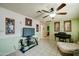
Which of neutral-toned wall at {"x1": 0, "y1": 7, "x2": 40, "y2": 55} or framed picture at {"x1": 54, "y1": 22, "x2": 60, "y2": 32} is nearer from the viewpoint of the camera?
neutral-toned wall at {"x1": 0, "y1": 7, "x2": 40, "y2": 55}

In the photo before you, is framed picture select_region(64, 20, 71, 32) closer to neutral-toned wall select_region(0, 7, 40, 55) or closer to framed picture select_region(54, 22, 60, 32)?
framed picture select_region(54, 22, 60, 32)

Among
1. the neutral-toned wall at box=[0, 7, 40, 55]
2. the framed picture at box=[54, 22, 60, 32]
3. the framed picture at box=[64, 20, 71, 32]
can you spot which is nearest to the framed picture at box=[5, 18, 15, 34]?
the neutral-toned wall at box=[0, 7, 40, 55]

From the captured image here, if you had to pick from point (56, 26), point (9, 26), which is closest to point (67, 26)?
point (56, 26)

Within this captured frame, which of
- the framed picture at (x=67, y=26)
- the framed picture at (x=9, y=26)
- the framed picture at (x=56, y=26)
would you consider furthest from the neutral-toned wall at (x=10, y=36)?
the framed picture at (x=67, y=26)

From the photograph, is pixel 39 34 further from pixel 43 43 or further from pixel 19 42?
pixel 19 42

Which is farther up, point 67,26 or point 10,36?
point 67,26

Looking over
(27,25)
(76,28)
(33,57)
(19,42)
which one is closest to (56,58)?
(33,57)

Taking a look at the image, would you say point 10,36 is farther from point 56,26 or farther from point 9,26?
point 56,26

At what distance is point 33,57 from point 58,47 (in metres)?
0.84

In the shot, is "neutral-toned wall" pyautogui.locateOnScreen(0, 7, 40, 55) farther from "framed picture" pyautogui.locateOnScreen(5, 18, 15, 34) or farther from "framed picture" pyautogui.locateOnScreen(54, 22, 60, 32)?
"framed picture" pyautogui.locateOnScreen(54, 22, 60, 32)

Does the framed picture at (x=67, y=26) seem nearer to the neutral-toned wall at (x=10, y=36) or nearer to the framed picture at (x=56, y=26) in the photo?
the framed picture at (x=56, y=26)

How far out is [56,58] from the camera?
1.87 m

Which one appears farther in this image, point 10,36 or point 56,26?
point 56,26

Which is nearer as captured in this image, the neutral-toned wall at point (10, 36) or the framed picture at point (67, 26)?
the neutral-toned wall at point (10, 36)
